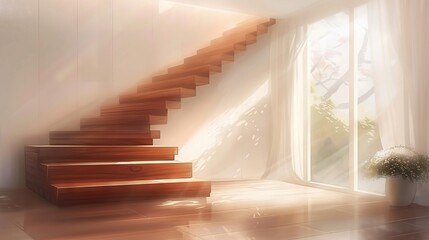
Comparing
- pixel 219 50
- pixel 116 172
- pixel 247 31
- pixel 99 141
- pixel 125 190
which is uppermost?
pixel 247 31

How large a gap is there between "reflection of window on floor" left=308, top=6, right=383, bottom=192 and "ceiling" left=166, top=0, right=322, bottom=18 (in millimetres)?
311

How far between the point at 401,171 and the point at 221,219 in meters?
1.42

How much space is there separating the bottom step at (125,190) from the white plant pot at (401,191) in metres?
1.48

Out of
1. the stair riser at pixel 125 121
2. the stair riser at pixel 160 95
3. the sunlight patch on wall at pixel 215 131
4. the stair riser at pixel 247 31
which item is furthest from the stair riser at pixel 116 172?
the stair riser at pixel 247 31

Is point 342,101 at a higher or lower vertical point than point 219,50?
lower

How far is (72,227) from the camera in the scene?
8.25 ft

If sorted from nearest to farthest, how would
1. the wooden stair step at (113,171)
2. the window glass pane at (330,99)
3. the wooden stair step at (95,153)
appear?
the wooden stair step at (113,171) < the wooden stair step at (95,153) < the window glass pane at (330,99)

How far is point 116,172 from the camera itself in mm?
3566

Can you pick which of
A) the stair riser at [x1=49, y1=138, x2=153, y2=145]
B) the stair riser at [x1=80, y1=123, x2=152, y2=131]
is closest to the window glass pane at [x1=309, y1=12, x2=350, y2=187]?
the stair riser at [x1=80, y1=123, x2=152, y2=131]

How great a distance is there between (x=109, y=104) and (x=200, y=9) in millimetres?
1570

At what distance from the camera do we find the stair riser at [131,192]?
3191 mm

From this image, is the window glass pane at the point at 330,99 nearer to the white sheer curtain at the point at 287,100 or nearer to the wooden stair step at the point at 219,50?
the white sheer curtain at the point at 287,100

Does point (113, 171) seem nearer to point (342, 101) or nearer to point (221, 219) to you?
point (221, 219)

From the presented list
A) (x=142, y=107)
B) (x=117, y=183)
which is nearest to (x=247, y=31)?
(x=142, y=107)
